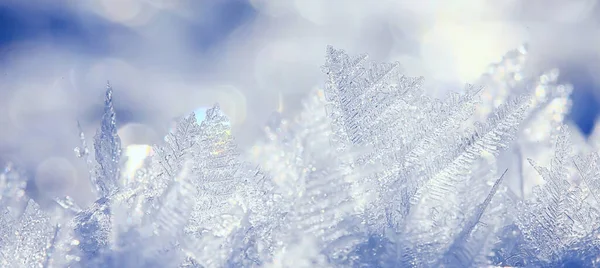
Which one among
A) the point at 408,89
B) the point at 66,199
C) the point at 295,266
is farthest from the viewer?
the point at 66,199

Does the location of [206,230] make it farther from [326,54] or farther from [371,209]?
[326,54]

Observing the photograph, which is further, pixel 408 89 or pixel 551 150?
pixel 551 150

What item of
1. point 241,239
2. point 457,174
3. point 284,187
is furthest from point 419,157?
point 241,239

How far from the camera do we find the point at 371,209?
4.34ft

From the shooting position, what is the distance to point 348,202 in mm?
1329

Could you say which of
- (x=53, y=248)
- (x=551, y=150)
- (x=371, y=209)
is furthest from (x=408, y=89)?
(x=53, y=248)

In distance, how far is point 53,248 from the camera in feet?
4.67

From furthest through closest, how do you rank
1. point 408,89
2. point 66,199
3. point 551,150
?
point 551,150 < point 66,199 < point 408,89

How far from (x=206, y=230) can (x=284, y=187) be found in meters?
0.21

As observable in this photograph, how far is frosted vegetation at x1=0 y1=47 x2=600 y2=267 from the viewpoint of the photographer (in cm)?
131

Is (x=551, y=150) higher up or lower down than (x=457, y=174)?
higher up

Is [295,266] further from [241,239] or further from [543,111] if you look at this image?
[543,111]

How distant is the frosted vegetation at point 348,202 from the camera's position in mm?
1310

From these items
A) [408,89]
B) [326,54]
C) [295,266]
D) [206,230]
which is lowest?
[295,266]
